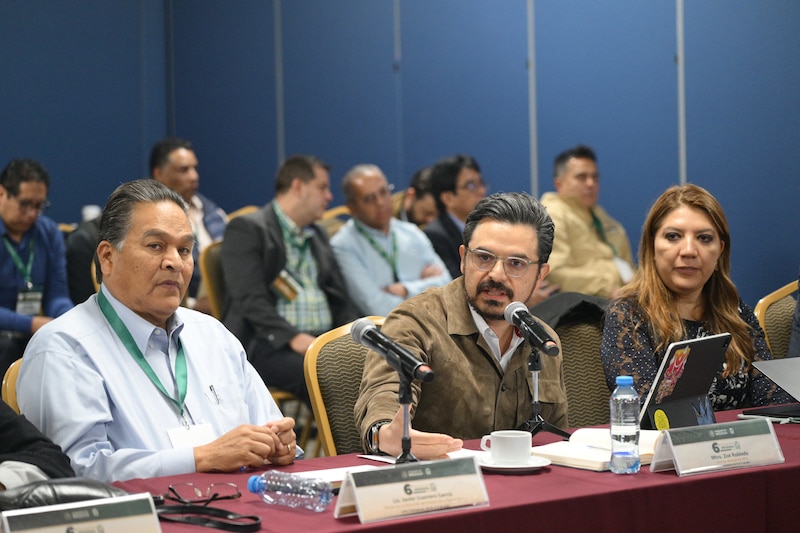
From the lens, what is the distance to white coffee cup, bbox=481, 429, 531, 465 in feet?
6.81

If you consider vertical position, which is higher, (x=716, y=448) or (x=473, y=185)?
(x=473, y=185)

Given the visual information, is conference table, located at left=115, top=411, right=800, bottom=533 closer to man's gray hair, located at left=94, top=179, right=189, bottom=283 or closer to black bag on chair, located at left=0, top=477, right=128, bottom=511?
black bag on chair, located at left=0, top=477, right=128, bottom=511

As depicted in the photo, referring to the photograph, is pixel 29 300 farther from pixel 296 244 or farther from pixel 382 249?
pixel 382 249

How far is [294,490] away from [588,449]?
70cm

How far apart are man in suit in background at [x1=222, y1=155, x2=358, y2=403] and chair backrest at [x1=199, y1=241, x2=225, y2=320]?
114mm

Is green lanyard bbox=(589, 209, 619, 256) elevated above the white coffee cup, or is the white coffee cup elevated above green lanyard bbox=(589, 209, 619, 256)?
green lanyard bbox=(589, 209, 619, 256)

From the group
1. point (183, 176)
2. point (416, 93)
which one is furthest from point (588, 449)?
point (416, 93)

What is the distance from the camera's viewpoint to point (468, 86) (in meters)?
7.27

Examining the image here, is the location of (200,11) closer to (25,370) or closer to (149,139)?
(149,139)

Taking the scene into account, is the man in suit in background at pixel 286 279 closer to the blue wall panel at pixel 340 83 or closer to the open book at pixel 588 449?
the blue wall panel at pixel 340 83

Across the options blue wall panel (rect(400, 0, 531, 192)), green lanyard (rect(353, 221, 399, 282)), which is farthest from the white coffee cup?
blue wall panel (rect(400, 0, 531, 192))

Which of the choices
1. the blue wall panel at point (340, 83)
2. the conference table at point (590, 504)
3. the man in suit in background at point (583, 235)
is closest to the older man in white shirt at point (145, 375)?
the conference table at point (590, 504)

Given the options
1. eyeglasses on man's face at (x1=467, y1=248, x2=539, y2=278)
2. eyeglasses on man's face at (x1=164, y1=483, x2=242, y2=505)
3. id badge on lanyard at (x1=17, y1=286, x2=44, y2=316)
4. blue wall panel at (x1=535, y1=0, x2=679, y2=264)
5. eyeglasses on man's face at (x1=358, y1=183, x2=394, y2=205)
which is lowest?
id badge on lanyard at (x1=17, y1=286, x2=44, y2=316)

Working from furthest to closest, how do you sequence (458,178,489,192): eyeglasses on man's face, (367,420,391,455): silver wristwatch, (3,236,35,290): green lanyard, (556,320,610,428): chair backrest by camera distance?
(458,178,489,192): eyeglasses on man's face, (3,236,35,290): green lanyard, (556,320,610,428): chair backrest, (367,420,391,455): silver wristwatch
